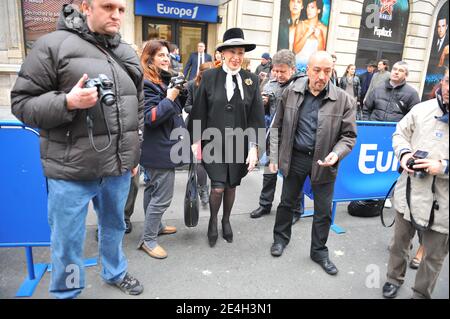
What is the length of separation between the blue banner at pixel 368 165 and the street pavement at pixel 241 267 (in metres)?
0.44

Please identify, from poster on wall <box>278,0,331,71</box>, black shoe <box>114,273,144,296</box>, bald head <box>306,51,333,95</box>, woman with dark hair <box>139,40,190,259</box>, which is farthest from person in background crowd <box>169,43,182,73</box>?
poster on wall <box>278,0,331,71</box>

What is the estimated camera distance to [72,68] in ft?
6.25

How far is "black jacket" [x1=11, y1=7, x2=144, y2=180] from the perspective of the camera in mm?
1844

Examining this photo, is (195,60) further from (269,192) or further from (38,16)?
(269,192)

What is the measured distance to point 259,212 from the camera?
4184mm

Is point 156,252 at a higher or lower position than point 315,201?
lower

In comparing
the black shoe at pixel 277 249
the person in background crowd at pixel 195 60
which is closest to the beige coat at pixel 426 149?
the black shoe at pixel 277 249

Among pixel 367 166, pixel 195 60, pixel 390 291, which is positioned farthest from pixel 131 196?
pixel 195 60

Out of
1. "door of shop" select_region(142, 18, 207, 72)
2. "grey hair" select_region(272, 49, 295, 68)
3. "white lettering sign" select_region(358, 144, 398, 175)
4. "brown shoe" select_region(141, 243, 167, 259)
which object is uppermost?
"door of shop" select_region(142, 18, 207, 72)

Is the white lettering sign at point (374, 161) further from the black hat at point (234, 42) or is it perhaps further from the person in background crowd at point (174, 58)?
the person in background crowd at point (174, 58)

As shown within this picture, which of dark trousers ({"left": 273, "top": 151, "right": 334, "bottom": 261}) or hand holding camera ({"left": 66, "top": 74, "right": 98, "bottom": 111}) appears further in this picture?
dark trousers ({"left": 273, "top": 151, "right": 334, "bottom": 261})

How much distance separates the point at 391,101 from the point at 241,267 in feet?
10.4

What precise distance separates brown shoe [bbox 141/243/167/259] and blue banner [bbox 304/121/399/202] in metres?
1.95

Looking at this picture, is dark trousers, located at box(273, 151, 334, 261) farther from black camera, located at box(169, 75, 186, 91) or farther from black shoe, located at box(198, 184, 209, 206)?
black shoe, located at box(198, 184, 209, 206)
